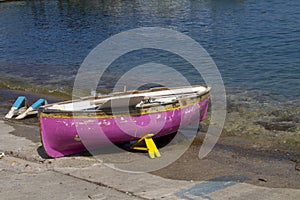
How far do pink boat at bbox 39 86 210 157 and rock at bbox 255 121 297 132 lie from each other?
8.60 feet

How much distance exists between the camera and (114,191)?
27.0 feet

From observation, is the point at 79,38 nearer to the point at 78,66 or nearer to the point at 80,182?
the point at 78,66

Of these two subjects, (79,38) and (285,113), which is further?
(79,38)

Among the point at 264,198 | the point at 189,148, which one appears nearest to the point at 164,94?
the point at 189,148

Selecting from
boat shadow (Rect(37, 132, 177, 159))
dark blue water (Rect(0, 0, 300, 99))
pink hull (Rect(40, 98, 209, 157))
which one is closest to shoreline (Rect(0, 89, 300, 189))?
boat shadow (Rect(37, 132, 177, 159))

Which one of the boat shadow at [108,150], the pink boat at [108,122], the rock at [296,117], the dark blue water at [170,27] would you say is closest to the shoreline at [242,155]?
the boat shadow at [108,150]

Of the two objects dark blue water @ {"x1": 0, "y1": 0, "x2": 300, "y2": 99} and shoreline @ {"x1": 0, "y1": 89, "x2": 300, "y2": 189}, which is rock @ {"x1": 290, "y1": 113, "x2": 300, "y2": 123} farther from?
dark blue water @ {"x1": 0, "y1": 0, "x2": 300, "y2": 99}

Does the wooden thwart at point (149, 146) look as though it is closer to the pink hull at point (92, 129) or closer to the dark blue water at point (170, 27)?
the pink hull at point (92, 129)

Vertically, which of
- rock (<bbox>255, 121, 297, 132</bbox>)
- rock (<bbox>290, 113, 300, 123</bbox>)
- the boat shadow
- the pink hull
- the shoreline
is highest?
the pink hull

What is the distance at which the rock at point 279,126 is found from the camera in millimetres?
12625

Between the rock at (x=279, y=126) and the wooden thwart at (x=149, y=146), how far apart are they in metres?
3.57

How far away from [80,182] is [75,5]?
4013cm

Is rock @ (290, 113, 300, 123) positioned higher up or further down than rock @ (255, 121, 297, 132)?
further down

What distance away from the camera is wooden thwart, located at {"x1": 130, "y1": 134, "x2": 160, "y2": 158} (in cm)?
1054
